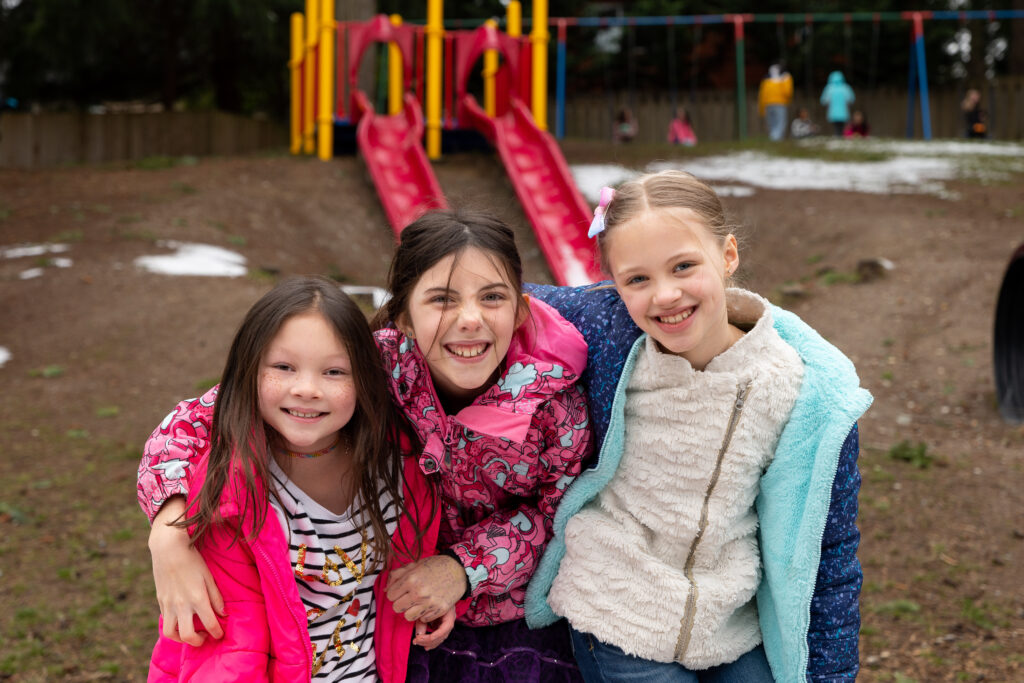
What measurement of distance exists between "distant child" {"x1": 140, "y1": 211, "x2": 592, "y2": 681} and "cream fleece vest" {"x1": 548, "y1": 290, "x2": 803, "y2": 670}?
14 centimetres

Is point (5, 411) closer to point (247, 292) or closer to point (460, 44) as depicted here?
point (247, 292)

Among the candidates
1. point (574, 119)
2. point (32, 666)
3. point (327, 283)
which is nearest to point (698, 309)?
point (327, 283)

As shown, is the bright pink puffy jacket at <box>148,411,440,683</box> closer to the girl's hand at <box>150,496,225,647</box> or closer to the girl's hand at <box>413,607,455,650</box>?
the girl's hand at <box>150,496,225,647</box>

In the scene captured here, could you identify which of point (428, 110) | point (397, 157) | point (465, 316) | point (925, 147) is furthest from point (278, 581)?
point (925, 147)

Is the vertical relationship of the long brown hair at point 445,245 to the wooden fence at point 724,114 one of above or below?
below

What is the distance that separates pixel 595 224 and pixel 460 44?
11.0m

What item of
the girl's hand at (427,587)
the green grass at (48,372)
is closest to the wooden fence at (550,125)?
the green grass at (48,372)

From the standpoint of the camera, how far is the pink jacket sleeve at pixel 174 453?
6.44 feet

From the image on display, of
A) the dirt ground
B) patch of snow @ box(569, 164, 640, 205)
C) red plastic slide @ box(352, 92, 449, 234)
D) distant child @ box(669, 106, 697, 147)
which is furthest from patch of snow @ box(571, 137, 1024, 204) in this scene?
distant child @ box(669, 106, 697, 147)

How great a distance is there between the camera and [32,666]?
3.33m

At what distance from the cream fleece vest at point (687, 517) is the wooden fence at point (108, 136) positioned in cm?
1686

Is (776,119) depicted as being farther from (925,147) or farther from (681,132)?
(925,147)

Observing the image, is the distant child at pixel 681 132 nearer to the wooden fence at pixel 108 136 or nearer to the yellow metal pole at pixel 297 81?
the yellow metal pole at pixel 297 81

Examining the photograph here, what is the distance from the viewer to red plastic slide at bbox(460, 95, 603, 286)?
9.55 metres
